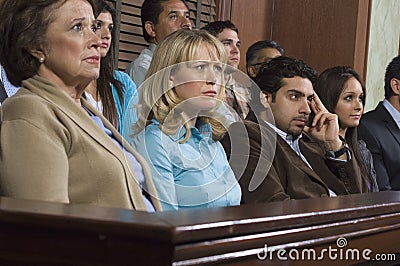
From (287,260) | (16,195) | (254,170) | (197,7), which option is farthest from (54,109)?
(197,7)

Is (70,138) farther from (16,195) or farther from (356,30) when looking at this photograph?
(356,30)

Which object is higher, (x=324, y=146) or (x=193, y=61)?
(x=193, y=61)

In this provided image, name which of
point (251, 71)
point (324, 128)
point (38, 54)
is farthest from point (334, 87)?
point (38, 54)

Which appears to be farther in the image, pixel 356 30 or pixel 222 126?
pixel 356 30

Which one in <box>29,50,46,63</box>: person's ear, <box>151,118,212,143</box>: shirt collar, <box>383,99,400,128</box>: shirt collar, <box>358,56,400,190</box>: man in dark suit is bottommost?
<box>358,56,400,190</box>: man in dark suit

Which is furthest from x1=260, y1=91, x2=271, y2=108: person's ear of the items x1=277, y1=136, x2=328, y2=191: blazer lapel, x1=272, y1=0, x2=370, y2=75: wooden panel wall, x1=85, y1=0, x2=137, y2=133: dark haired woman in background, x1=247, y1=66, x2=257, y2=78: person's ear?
x1=272, y1=0, x2=370, y2=75: wooden panel wall

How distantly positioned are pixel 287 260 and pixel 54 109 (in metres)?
0.79

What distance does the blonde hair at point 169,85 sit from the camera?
2.67 metres

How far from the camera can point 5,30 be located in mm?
2113

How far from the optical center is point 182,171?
260 centimetres

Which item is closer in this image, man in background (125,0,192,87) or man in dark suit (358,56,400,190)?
man in background (125,0,192,87)

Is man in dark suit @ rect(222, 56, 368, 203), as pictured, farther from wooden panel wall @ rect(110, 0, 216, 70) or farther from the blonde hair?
wooden panel wall @ rect(110, 0, 216, 70)

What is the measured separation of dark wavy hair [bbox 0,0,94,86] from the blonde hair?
616mm

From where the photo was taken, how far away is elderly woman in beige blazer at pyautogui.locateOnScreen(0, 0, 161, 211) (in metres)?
1.77
